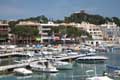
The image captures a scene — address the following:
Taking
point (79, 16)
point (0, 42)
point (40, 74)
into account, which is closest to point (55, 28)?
point (0, 42)

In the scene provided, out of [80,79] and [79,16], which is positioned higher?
[79,16]

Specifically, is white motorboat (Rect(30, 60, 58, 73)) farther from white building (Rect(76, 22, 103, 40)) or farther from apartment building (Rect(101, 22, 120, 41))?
apartment building (Rect(101, 22, 120, 41))

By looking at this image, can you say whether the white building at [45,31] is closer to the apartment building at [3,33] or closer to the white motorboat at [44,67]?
the apartment building at [3,33]

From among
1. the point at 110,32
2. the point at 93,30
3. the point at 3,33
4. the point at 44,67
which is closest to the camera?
the point at 44,67

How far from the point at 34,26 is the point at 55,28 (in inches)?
288

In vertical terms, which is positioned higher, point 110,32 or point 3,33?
point 110,32

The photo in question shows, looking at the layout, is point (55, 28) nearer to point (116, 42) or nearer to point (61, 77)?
point (116, 42)

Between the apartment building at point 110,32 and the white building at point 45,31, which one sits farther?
the apartment building at point 110,32

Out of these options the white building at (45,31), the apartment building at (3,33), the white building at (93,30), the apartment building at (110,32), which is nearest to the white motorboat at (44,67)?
the apartment building at (3,33)

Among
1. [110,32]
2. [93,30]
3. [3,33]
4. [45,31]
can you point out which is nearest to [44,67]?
[3,33]

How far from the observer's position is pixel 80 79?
46.7 meters

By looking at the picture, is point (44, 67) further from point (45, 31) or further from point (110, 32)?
point (110, 32)

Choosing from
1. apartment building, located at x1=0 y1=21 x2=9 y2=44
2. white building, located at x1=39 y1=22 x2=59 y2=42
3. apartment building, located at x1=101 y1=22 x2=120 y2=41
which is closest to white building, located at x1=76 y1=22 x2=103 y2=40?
apartment building, located at x1=101 y1=22 x2=120 y2=41

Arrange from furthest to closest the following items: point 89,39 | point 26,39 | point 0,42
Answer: point 89,39 → point 26,39 → point 0,42
